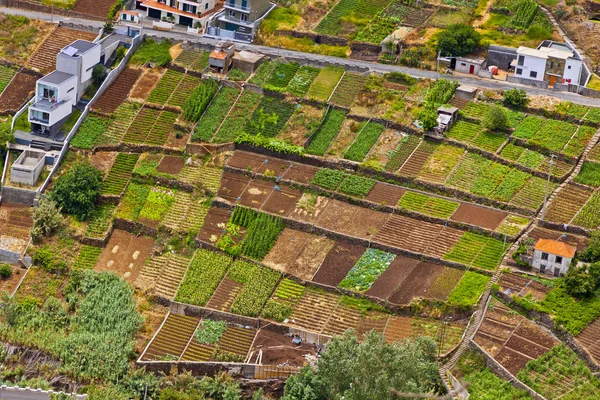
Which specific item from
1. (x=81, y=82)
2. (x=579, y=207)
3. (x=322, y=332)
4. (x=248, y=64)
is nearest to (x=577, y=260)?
(x=579, y=207)

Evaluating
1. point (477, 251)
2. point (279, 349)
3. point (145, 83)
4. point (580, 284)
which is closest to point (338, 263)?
point (279, 349)

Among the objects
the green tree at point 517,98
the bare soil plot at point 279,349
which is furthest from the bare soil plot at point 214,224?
the green tree at point 517,98

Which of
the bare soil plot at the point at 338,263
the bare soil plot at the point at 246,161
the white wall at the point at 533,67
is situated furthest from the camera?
the white wall at the point at 533,67

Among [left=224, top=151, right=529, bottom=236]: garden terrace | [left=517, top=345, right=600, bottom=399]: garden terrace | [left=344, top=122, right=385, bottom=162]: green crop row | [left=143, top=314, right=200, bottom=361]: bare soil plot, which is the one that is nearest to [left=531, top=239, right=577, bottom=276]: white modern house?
[left=224, top=151, right=529, bottom=236]: garden terrace

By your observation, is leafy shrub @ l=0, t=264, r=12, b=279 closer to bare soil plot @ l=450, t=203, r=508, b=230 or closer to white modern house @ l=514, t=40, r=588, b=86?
bare soil plot @ l=450, t=203, r=508, b=230

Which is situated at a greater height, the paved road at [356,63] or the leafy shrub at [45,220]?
the paved road at [356,63]

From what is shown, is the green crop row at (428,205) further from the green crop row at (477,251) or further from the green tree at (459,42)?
the green tree at (459,42)
